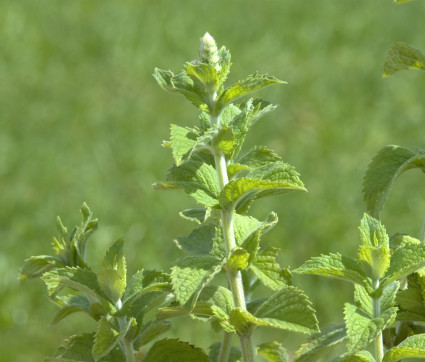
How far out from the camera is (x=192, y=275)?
3.81 feet

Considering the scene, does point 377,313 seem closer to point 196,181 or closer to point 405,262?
point 405,262

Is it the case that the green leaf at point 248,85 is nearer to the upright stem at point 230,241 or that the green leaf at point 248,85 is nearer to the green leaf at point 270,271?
the upright stem at point 230,241

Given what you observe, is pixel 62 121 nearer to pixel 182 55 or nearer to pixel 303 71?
pixel 182 55

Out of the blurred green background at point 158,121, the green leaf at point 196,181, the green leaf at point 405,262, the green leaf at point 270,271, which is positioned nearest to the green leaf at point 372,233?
the green leaf at point 405,262

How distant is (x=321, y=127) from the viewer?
211 inches

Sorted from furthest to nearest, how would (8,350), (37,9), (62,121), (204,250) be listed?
(37,9) → (62,121) → (8,350) → (204,250)

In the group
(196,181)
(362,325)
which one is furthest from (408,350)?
(196,181)

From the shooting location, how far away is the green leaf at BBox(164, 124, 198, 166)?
1118mm

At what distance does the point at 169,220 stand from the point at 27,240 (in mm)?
827

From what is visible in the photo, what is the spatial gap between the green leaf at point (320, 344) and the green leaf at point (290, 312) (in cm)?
12

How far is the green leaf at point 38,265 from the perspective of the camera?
132 cm

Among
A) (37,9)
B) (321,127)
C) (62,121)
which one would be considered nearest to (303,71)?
(321,127)

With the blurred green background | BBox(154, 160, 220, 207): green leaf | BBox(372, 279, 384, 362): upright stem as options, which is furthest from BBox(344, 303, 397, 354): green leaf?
the blurred green background

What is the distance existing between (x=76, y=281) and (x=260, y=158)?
361 mm
